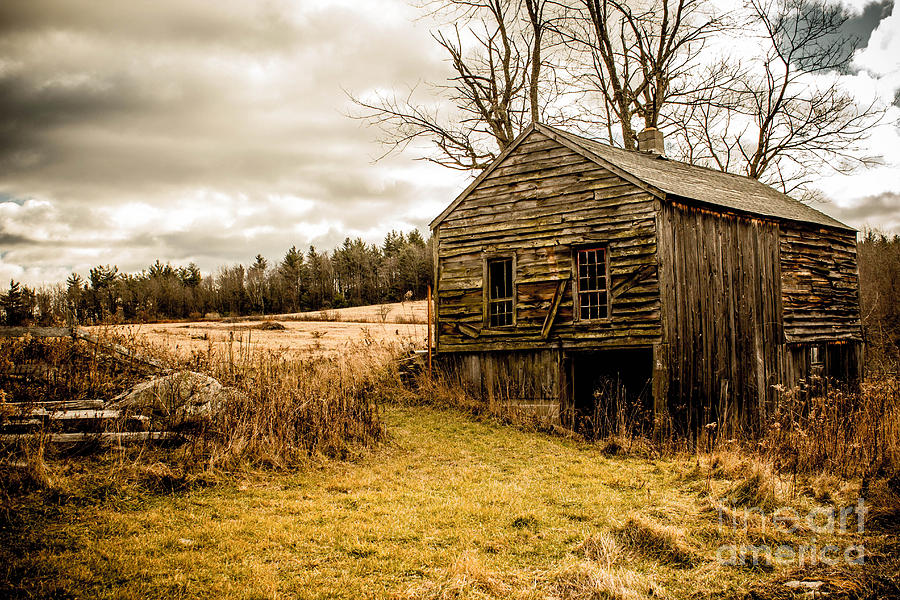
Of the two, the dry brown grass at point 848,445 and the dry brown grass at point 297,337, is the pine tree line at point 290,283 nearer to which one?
the dry brown grass at point 297,337

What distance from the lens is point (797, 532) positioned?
18.4ft

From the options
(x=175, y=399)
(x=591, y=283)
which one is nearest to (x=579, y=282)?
(x=591, y=283)

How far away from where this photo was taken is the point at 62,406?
24.6 feet

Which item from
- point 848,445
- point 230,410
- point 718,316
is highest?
point 718,316

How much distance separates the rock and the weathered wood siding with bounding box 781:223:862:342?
12.5m

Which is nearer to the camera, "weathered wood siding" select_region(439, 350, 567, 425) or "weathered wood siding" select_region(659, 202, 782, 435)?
"weathered wood siding" select_region(659, 202, 782, 435)

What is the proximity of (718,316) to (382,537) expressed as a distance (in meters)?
9.57

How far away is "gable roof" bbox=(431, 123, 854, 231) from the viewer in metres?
12.6

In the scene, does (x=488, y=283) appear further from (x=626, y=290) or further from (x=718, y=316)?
(x=718, y=316)

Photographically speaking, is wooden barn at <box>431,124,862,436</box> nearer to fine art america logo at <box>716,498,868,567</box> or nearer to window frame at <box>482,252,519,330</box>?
window frame at <box>482,252,519,330</box>

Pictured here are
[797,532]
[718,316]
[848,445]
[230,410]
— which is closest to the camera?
[797,532]

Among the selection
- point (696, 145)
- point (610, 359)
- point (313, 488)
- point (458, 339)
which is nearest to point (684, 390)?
point (610, 359)

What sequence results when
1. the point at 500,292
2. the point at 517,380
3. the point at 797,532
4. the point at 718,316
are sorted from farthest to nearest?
the point at 500,292 → the point at 517,380 → the point at 718,316 → the point at 797,532

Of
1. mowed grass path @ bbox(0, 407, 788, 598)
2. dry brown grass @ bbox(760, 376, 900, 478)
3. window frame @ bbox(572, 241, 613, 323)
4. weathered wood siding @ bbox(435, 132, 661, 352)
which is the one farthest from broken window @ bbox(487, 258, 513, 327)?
dry brown grass @ bbox(760, 376, 900, 478)
